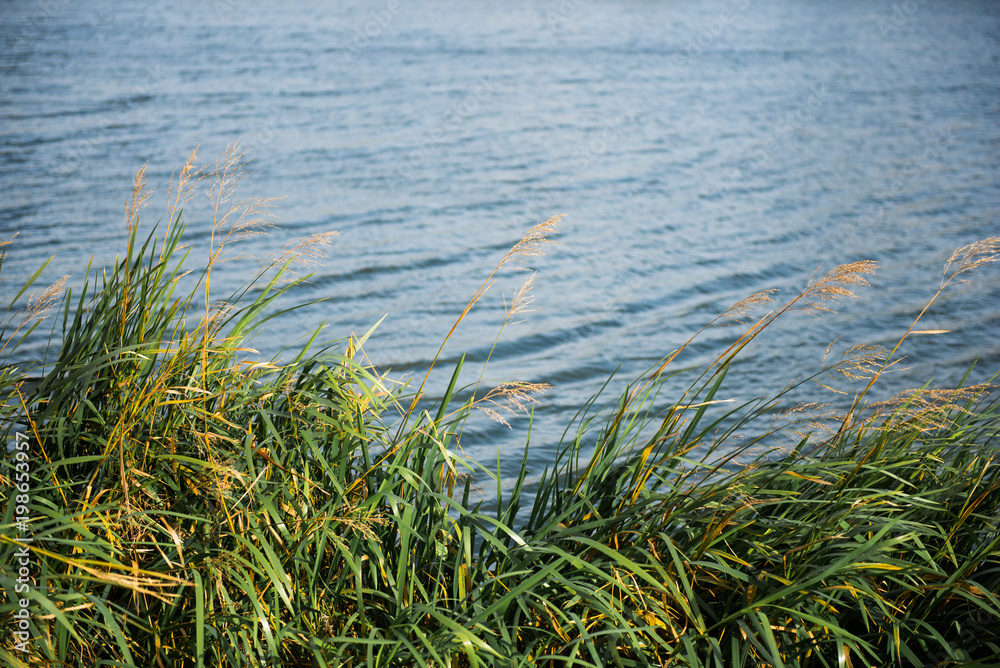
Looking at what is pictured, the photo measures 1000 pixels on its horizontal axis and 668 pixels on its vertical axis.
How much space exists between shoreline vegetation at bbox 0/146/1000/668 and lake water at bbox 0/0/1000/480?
2.29 metres

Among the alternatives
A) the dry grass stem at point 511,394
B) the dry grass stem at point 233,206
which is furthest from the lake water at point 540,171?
the dry grass stem at point 233,206

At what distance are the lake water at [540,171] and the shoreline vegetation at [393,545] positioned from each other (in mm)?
2291

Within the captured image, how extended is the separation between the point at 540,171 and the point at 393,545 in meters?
8.56

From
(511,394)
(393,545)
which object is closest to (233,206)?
(511,394)

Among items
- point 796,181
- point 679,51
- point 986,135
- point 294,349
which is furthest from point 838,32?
point 294,349

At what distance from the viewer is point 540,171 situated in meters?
10.4

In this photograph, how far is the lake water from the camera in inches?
255

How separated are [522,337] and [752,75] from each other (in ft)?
42.4

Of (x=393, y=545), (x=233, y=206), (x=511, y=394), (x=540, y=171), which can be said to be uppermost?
(x=233, y=206)

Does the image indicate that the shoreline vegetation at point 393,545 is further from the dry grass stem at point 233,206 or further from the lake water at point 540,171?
the lake water at point 540,171

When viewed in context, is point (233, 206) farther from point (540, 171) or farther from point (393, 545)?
point (540, 171)

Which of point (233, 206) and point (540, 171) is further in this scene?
point (540, 171)

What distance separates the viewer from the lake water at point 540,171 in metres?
6.48

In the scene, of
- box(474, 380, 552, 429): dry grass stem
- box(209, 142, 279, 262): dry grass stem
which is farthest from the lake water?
box(209, 142, 279, 262): dry grass stem
